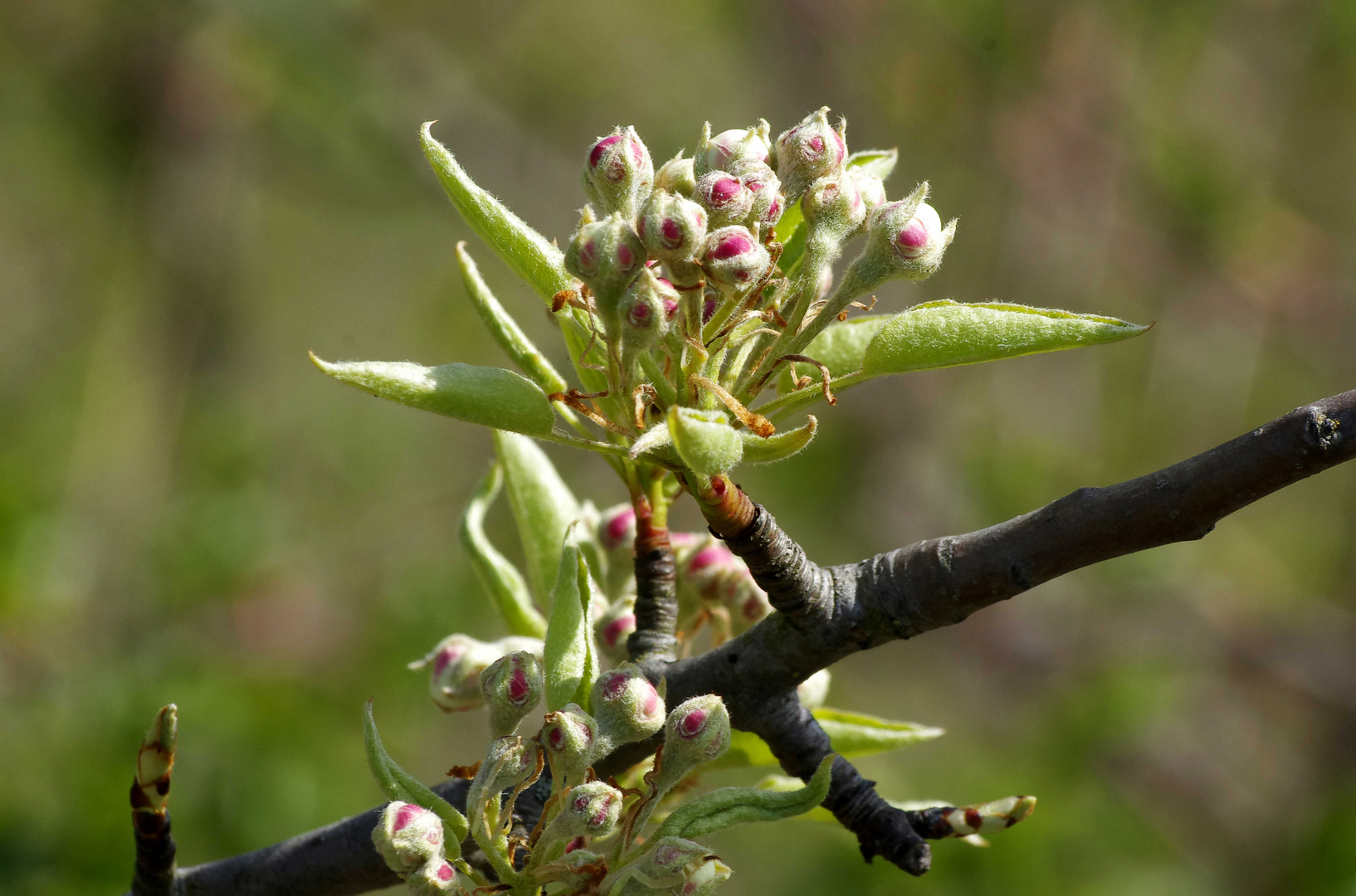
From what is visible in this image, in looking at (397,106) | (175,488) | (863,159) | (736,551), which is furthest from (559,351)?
(736,551)

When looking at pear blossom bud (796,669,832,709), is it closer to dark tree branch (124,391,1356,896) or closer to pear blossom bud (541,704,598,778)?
dark tree branch (124,391,1356,896)

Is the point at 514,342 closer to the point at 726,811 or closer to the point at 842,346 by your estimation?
the point at 842,346

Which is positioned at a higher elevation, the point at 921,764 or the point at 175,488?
the point at 175,488

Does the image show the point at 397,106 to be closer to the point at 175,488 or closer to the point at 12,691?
the point at 175,488

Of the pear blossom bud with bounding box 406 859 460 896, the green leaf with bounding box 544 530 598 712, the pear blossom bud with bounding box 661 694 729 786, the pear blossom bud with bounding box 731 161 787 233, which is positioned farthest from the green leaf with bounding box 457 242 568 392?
the pear blossom bud with bounding box 406 859 460 896

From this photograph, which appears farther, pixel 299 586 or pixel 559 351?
pixel 559 351

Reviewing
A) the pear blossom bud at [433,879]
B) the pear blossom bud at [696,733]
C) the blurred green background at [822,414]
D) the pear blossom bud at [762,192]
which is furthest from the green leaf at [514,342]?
the blurred green background at [822,414]
